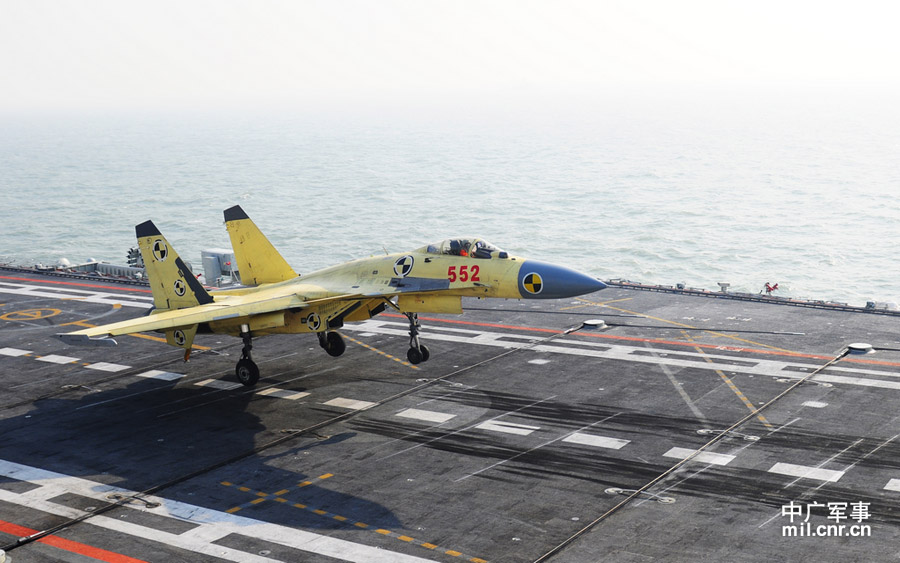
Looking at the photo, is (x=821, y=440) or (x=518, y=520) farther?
(x=821, y=440)

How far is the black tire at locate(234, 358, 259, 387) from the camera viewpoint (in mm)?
32875

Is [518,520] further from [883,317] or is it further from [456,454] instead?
[883,317]

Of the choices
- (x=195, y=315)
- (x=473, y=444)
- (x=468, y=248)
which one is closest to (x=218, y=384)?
(x=195, y=315)

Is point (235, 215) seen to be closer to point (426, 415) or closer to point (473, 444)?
point (426, 415)

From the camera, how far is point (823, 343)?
123ft

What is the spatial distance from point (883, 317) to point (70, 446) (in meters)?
36.5

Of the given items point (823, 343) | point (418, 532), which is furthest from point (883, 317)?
point (418, 532)

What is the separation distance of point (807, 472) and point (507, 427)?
9.13m

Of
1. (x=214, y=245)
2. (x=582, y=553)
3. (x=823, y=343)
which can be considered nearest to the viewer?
(x=582, y=553)

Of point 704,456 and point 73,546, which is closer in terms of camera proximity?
point 73,546

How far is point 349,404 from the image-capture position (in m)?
31.0

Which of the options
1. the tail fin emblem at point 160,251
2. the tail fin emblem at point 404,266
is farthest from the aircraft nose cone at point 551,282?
the tail fin emblem at point 160,251

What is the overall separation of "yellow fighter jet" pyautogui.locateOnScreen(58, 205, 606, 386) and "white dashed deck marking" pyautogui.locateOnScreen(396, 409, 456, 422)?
3.27m

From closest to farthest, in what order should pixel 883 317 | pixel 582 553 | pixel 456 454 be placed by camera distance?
pixel 582 553
pixel 456 454
pixel 883 317
